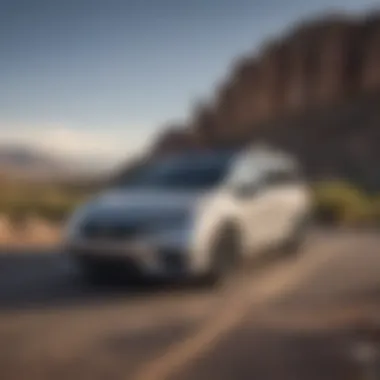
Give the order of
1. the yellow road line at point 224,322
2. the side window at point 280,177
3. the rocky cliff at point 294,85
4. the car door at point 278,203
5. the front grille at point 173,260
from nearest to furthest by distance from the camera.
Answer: the yellow road line at point 224,322
the rocky cliff at point 294,85
the front grille at point 173,260
the car door at point 278,203
the side window at point 280,177

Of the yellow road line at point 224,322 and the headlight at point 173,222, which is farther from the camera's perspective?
the headlight at point 173,222

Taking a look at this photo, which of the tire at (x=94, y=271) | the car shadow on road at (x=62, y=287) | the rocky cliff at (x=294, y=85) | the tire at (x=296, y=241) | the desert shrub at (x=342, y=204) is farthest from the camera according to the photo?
the desert shrub at (x=342, y=204)

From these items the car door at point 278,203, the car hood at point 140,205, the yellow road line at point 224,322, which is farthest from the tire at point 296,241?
the car hood at point 140,205

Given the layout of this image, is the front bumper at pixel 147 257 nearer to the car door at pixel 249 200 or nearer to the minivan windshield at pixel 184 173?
the car door at pixel 249 200

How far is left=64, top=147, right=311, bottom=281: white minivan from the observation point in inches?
261

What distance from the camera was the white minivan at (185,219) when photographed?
6629mm

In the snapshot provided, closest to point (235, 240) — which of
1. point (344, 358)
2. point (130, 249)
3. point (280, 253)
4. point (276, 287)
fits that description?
point (276, 287)

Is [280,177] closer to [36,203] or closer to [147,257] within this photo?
[147,257]

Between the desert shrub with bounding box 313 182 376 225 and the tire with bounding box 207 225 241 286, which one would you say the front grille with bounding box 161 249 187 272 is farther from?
the desert shrub with bounding box 313 182 376 225

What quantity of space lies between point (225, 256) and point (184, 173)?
1235 mm

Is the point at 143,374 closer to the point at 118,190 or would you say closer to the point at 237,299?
the point at 237,299

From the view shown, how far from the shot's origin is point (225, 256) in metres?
7.04

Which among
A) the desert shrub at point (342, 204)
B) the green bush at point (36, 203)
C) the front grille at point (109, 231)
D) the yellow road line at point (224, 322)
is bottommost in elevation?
the yellow road line at point (224, 322)

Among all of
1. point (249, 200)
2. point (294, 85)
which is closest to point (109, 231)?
point (249, 200)
